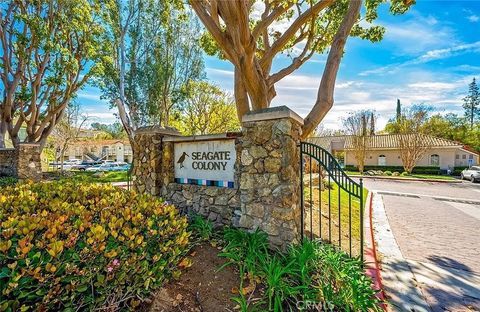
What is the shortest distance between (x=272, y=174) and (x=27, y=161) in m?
11.5

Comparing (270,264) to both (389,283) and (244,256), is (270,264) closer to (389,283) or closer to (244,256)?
(244,256)

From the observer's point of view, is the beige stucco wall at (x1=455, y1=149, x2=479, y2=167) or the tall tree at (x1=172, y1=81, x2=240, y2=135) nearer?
the tall tree at (x1=172, y1=81, x2=240, y2=135)

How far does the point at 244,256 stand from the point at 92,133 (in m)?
66.2

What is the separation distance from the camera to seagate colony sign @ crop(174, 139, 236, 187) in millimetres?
4191

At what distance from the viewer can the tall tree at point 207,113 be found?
20.0 m

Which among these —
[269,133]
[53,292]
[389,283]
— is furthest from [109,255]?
[389,283]

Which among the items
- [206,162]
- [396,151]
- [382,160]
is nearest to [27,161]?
[206,162]

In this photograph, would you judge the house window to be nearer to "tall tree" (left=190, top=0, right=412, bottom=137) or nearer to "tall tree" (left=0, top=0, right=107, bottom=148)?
"tall tree" (left=190, top=0, right=412, bottom=137)

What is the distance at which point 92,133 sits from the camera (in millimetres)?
58375

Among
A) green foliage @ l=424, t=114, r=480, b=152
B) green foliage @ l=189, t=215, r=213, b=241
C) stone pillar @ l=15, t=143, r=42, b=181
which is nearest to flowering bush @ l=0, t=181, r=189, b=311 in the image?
green foliage @ l=189, t=215, r=213, b=241

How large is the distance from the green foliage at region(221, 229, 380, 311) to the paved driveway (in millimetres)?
1207

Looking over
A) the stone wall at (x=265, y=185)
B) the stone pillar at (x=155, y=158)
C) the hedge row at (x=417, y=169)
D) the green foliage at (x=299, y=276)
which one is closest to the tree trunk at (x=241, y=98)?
the stone pillar at (x=155, y=158)

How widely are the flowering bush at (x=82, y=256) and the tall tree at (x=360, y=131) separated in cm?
2659

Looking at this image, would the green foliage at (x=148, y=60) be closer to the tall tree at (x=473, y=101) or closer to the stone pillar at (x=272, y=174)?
the stone pillar at (x=272, y=174)
